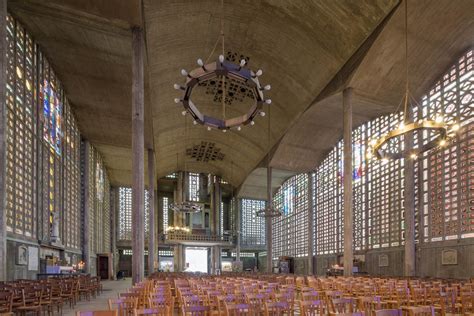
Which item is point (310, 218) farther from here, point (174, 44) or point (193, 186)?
point (174, 44)

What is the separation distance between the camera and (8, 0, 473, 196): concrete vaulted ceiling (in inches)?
685

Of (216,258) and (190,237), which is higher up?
(190,237)

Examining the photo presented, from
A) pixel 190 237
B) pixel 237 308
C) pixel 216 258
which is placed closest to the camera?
pixel 237 308

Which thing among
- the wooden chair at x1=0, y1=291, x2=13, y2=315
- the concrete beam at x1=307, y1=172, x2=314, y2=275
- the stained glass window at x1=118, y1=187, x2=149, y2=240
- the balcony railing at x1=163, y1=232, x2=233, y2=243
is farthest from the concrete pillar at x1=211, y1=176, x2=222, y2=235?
the wooden chair at x1=0, y1=291, x2=13, y2=315

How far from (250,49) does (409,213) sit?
12589 mm

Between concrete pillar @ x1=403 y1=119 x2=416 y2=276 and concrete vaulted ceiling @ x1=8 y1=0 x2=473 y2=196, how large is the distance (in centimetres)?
376

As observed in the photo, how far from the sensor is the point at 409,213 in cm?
2206

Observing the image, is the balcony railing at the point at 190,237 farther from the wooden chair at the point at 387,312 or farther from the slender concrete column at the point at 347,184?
the wooden chair at the point at 387,312

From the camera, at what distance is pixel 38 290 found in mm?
10484

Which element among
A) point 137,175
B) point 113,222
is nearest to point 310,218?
point 113,222

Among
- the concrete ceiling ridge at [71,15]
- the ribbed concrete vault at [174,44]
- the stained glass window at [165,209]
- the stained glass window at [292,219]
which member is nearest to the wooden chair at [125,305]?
the ribbed concrete vault at [174,44]

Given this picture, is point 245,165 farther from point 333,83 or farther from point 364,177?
point 333,83

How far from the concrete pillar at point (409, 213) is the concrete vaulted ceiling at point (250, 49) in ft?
12.3

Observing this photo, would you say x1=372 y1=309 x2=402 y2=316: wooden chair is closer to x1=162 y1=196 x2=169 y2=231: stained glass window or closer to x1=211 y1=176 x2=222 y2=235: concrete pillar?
x1=211 y1=176 x2=222 y2=235: concrete pillar
